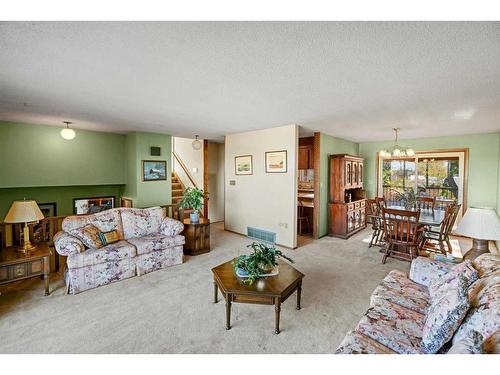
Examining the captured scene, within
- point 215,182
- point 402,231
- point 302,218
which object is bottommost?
point 302,218

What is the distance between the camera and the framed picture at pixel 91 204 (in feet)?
17.4

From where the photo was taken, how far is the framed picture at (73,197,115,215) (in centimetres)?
531

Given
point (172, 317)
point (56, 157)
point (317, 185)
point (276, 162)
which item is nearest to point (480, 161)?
point (317, 185)

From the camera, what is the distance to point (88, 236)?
10.0 ft

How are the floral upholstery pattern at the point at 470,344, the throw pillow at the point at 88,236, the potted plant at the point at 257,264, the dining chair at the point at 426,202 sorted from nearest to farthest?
the floral upholstery pattern at the point at 470,344 < the potted plant at the point at 257,264 < the throw pillow at the point at 88,236 < the dining chair at the point at 426,202

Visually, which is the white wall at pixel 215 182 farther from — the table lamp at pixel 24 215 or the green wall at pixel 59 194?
the table lamp at pixel 24 215

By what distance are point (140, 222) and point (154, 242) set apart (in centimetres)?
53

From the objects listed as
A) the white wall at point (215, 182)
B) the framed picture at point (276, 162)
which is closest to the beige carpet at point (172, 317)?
the framed picture at point (276, 162)

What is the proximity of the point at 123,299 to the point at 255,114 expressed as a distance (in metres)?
2.98

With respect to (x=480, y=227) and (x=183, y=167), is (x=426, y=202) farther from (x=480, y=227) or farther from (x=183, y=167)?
(x=183, y=167)

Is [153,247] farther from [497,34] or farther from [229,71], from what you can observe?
[497,34]

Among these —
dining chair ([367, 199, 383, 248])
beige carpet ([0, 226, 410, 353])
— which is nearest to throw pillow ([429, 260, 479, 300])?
beige carpet ([0, 226, 410, 353])

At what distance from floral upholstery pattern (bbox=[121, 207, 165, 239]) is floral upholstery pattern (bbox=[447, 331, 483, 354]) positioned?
3.73 metres

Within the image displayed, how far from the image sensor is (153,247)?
343 cm
